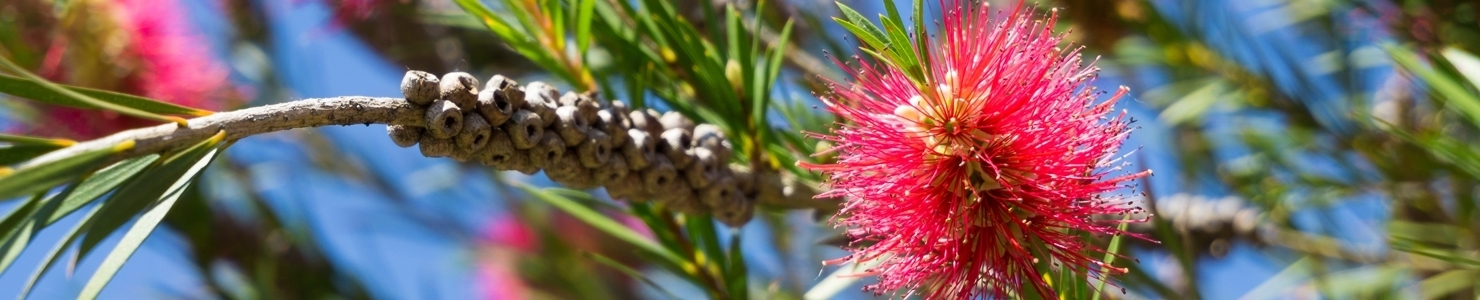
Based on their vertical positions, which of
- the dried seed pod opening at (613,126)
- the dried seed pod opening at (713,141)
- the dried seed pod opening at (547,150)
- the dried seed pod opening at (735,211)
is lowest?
the dried seed pod opening at (547,150)

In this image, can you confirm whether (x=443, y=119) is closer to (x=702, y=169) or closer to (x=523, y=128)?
(x=523, y=128)

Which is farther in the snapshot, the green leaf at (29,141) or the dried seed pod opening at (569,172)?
the dried seed pod opening at (569,172)

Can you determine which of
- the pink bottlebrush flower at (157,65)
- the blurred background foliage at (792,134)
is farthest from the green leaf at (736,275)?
the pink bottlebrush flower at (157,65)

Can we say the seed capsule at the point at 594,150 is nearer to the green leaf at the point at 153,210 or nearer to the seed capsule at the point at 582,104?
the seed capsule at the point at 582,104

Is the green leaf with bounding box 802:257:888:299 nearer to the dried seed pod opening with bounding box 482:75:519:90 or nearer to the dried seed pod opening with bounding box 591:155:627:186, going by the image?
the dried seed pod opening with bounding box 591:155:627:186

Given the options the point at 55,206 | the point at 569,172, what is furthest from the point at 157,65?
the point at 55,206
